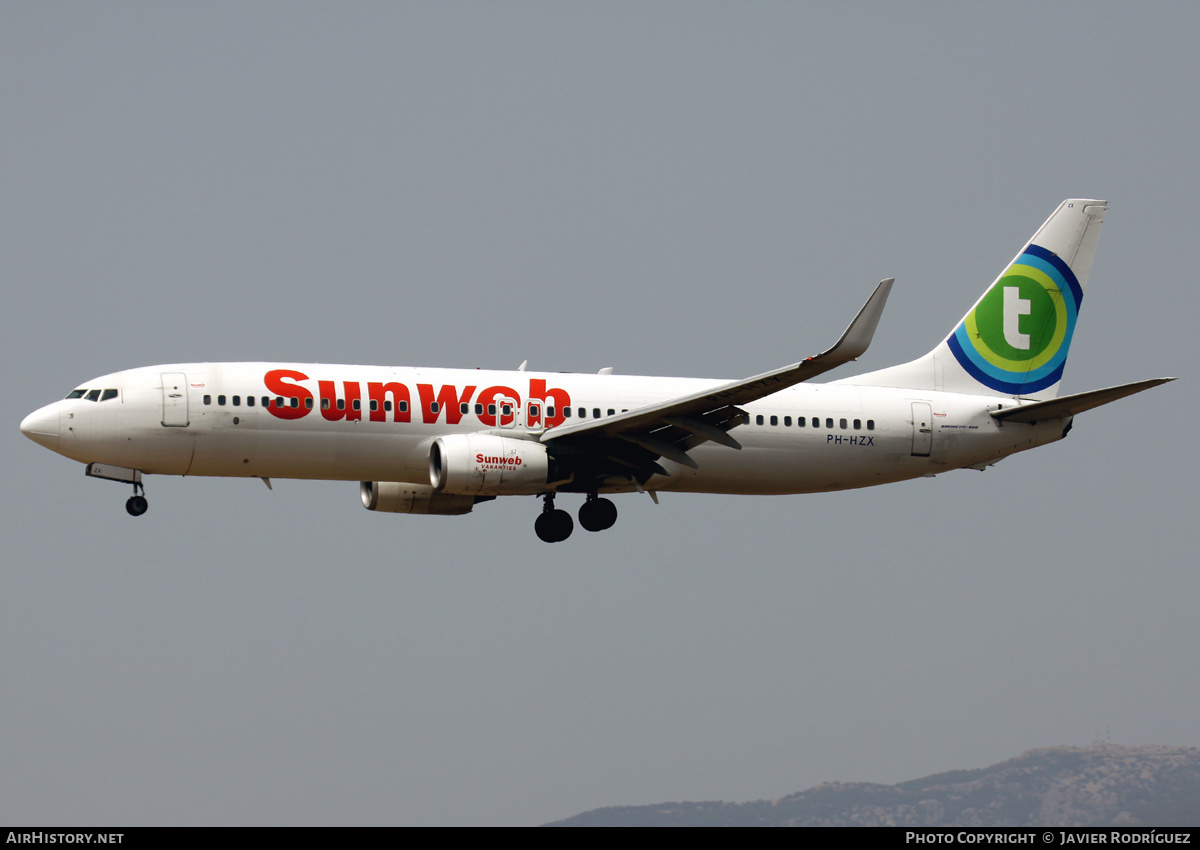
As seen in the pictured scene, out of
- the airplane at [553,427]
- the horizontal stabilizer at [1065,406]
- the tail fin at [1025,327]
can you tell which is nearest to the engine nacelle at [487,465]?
the airplane at [553,427]

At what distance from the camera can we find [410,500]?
1705 inches

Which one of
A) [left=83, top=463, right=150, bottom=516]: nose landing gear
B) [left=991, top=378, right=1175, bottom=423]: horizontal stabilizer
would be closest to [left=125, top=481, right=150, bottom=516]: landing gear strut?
[left=83, top=463, right=150, bottom=516]: nose landing gear

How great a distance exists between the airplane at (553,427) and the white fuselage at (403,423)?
0.14ft

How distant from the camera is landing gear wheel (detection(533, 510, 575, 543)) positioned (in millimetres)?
42219

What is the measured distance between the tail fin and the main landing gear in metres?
8.82

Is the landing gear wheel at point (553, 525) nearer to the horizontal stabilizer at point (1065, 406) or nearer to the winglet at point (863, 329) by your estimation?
the winglet at point (863, 329)

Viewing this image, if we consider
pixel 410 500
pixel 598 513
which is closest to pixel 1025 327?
pixel 598 513

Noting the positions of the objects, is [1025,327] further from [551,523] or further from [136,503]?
[136,503]

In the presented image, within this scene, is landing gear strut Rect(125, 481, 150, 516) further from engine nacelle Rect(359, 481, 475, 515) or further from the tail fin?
the tail fin
